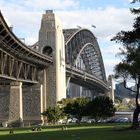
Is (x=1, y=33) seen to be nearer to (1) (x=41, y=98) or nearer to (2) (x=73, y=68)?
(1) (x=41, y=98)

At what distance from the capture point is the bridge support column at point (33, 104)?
143250 millimetres

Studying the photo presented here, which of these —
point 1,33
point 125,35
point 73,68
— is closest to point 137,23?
point 125,35

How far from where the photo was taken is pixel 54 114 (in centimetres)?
13500

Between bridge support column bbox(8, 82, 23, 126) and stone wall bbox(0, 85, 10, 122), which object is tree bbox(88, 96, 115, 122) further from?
stone wall bbox(0, 85, 10, 122)

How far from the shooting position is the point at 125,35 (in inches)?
1296

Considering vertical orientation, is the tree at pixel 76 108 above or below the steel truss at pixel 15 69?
below

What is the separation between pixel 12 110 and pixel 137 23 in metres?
99.1

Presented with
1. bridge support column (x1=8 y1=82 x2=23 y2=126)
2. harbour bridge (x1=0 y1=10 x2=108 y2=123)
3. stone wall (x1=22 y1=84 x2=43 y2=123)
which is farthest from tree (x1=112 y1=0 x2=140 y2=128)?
stone wall (x1=22 y1=84 x2=43 y2=123)

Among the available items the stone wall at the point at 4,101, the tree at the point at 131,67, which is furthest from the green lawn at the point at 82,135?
the stone wall at the point at 4,101

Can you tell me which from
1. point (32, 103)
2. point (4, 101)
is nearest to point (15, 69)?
point (4, 101)

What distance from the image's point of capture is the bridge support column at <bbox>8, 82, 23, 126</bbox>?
408ft

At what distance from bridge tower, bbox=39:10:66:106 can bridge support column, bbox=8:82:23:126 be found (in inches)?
784

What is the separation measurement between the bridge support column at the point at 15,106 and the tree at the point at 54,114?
9.99 metres

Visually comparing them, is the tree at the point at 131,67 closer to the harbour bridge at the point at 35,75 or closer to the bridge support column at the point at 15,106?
the harbour bridge at the point at 35,75
